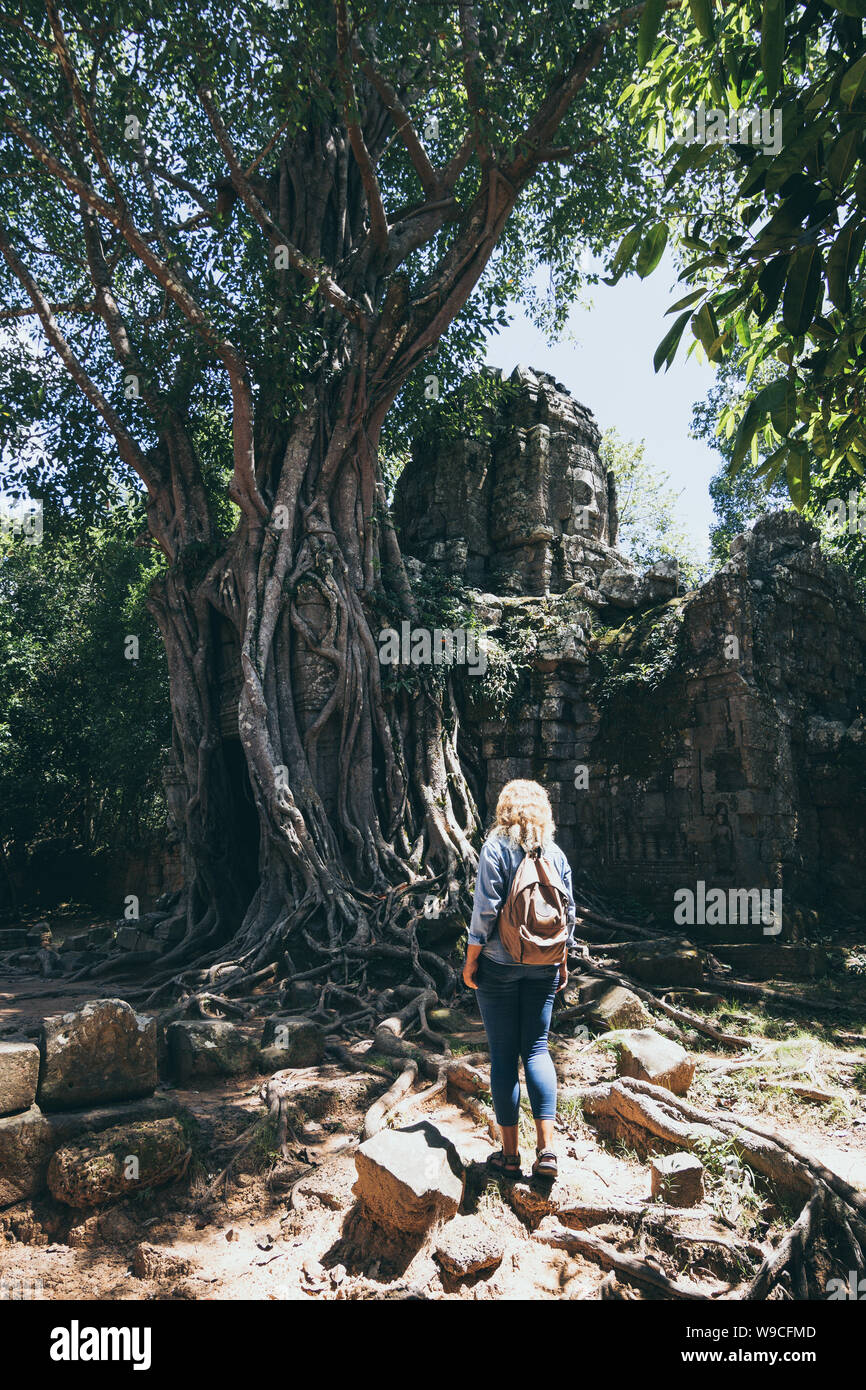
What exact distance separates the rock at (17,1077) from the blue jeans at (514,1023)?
1854mm

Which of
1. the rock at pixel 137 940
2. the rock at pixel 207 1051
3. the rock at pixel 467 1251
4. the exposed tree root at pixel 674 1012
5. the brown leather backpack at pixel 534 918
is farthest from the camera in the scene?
the rock at pixel 137 940

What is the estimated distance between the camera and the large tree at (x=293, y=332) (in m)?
7.30

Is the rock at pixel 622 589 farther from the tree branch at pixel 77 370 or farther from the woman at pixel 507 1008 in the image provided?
the woman at pixel 507 1008

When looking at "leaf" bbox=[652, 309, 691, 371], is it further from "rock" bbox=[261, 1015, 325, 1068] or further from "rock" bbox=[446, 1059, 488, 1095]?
"rock" bbox=[261, 1015, 325, 1068]

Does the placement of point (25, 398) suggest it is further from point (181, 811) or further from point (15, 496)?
point (181, 811)

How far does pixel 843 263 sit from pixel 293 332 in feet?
21.7

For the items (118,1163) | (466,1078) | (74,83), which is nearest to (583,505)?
(74,83)

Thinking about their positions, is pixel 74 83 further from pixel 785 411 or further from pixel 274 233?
pixel 785 411

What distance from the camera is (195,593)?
29.0 ft

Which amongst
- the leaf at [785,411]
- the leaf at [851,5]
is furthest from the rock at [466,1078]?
the leaf at [851,5]

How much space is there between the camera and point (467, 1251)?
2.92 metres

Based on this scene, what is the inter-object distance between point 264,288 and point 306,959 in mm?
6429

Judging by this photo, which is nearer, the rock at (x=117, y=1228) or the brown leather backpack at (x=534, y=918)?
the rock at (x=117, y=1228)

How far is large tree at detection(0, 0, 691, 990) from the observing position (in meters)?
7.30
